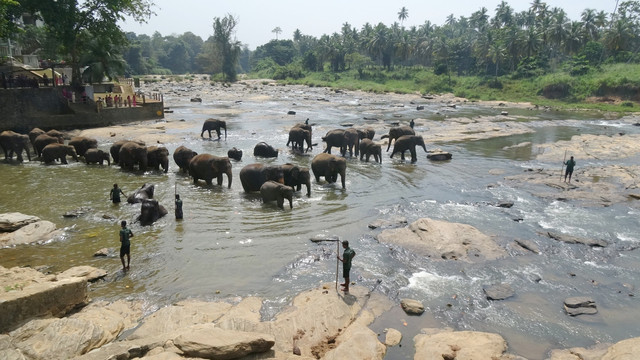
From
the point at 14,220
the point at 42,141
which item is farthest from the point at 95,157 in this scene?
the point at 14,220

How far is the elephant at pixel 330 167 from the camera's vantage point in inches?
741

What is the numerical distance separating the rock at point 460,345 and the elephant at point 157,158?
15948 mm

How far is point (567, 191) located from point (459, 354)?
44.7ft

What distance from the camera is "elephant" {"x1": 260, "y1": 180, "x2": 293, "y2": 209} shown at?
15742mm

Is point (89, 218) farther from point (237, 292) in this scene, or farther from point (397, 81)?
point (397, 81)

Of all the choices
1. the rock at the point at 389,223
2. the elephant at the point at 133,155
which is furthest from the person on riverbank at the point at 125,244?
the elephant at the point at 133,155

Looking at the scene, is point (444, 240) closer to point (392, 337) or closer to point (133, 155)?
point (392, 337)

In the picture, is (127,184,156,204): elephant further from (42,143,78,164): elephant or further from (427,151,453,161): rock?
(427,151,453,161): rock

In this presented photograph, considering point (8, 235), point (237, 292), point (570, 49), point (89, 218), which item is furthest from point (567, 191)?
point (570, 49)

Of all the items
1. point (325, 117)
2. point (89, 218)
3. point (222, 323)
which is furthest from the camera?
point (325, 117)

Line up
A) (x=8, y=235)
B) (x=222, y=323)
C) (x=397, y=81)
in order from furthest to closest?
(x=397, y=81) → (x=8, y=235) → (x=222, y=323)

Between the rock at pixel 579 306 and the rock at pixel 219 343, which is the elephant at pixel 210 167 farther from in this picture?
the rock at pixel 579 306

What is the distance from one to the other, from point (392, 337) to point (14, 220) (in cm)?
1217

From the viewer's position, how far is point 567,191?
18625 mm
